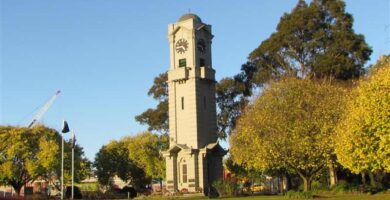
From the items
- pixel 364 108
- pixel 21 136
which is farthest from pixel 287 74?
pixel 21 136

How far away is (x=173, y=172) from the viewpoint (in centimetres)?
5953

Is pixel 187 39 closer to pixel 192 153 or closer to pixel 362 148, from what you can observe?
pixel 192 153

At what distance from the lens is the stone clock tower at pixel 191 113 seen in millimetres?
58594

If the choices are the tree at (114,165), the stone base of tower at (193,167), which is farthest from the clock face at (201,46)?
the tree at (114,165)

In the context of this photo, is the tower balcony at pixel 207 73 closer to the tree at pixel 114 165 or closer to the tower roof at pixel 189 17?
the tower roof at pixel 189 17

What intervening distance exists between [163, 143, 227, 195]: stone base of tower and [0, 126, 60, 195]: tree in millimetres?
15353

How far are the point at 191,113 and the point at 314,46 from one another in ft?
51.3

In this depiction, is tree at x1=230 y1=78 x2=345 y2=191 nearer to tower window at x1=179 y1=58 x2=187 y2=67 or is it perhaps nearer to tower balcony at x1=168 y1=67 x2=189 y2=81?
tower balcony at x1=168 y1=67 x2=189 y2=81

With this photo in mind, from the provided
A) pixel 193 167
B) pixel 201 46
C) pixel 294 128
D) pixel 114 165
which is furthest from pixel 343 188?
pixel 114 165

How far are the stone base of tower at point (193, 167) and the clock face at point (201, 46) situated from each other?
1161 cm

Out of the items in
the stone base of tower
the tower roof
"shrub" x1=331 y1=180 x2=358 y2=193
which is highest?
the tower roof

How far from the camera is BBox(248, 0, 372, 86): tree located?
187ft

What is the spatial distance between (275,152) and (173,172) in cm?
1741

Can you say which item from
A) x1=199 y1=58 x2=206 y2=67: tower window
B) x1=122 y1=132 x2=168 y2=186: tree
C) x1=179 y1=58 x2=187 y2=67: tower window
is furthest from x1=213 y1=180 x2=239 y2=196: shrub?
x1=122 y1=132 x2=168 y2=186: tree
